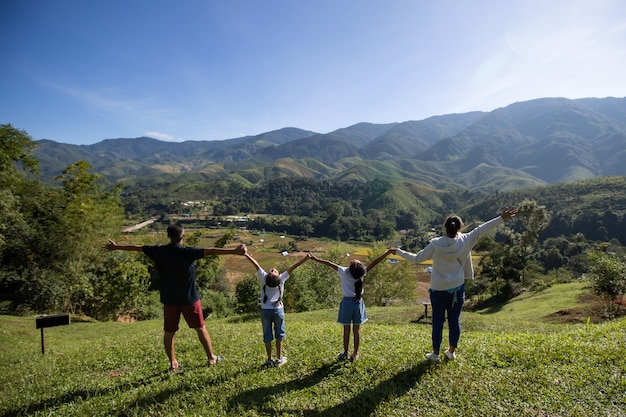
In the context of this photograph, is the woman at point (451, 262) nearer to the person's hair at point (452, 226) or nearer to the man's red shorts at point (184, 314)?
the person's hair at point (452, 226)

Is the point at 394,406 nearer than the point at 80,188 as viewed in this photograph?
Yes

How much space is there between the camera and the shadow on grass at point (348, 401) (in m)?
5.02

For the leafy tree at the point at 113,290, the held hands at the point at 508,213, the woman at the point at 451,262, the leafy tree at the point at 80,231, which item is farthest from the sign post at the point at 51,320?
the leafy tree at the point at 113,290

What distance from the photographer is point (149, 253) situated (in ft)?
19.2

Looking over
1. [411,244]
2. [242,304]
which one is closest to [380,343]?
[242,304]

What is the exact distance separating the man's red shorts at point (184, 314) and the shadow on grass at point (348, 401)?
1.55 metres

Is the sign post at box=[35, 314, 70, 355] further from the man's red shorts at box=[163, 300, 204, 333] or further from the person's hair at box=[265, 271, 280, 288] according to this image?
the person's hair at box=[265, 271, 280, 288]

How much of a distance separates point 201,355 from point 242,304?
2533 cm

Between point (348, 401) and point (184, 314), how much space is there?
3.32 meters

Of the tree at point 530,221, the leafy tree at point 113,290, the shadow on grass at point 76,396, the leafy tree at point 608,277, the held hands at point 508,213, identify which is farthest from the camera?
the tree at point 530,221

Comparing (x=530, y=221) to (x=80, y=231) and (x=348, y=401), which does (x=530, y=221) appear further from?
(x=80, y=231)

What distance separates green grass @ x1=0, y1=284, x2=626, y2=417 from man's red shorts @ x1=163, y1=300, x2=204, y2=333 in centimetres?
109

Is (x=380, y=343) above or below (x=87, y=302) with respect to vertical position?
above

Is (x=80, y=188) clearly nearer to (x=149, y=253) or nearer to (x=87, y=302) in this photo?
(x=87, y=302)
